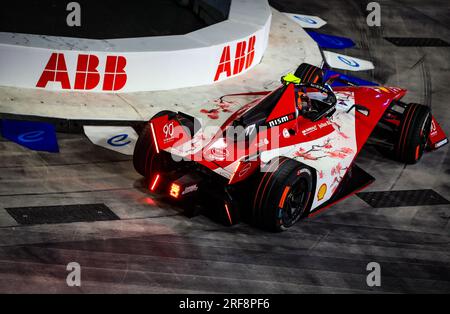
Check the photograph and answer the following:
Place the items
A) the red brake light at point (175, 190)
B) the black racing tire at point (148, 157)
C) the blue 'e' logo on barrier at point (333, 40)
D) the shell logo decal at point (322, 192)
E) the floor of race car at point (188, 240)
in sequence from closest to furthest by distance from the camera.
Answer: the floor of race car at point (188, 240) → the red brake light at point (175, 190) → the shell logo decal at point (322, 192) → the black racing tire at point (148, 157) → the blue 'e' logo on barrier at point (333, 40)

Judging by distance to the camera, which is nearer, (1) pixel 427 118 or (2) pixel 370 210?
(2) pixel 370 210

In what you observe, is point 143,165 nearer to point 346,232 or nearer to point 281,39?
point 346,232

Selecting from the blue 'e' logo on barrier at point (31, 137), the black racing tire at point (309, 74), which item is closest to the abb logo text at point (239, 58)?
the black racing tire at point (309, 74)

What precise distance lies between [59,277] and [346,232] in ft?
11.1

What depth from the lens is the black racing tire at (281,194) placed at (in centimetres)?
919

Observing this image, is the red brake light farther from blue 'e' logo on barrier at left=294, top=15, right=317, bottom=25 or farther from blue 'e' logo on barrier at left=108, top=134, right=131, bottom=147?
blue 'e' logo on barrier at left=294, top=15, right=317, bottom=25

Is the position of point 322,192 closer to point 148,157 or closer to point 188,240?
point 188,240

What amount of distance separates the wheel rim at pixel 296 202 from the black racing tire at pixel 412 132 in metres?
2.42

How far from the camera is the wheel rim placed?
949cm

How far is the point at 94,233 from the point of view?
9.27 meters

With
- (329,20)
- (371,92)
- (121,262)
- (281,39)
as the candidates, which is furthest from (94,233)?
(329,20)

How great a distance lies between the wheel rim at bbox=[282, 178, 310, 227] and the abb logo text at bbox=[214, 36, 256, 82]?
4578 millimetres

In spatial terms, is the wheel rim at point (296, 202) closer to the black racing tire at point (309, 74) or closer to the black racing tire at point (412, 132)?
the black racing tire at point (412, 132)

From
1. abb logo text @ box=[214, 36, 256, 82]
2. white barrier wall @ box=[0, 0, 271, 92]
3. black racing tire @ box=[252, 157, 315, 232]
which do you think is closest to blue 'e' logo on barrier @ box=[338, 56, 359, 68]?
abb logo text @ box=[214, 36, 256, 82]
